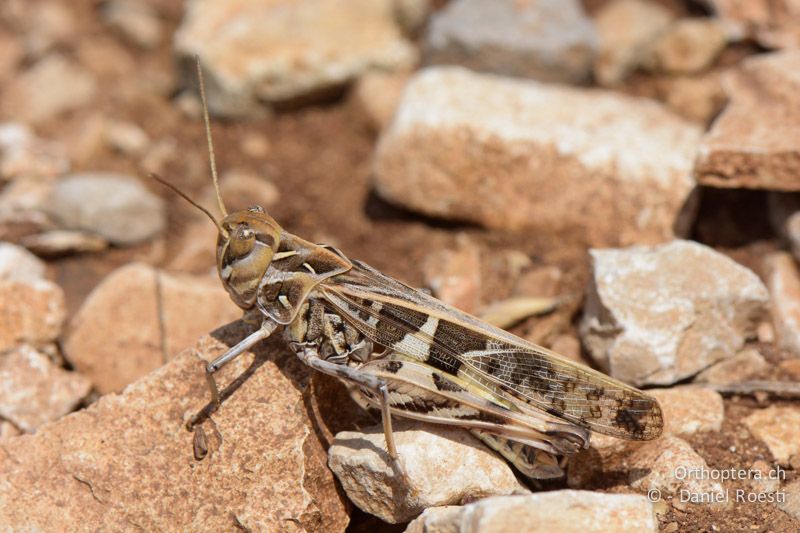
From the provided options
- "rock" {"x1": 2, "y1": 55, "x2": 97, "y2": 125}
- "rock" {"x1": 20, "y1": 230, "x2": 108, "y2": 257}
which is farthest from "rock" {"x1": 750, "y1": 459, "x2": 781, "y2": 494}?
"rock" {"x1": 2, "y1": 55, "x2": 97, "y2": 125}

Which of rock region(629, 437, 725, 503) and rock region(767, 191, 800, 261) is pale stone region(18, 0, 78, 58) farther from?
rock region(629, 437, 725, 503)

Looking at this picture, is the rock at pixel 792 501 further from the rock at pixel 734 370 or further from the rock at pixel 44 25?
the rock at pixel 44 25

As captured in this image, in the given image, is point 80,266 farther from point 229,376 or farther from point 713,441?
point 713,441

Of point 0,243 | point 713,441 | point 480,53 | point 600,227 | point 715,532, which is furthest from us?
point 480,53

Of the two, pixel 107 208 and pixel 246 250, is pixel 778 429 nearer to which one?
pixel 246 250

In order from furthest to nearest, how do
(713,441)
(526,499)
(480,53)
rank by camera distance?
(480,53) → (713,441) → (526,499)

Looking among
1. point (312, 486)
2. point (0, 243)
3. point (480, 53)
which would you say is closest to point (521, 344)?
point (312, 486)

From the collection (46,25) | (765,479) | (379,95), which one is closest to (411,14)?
(379,95)
